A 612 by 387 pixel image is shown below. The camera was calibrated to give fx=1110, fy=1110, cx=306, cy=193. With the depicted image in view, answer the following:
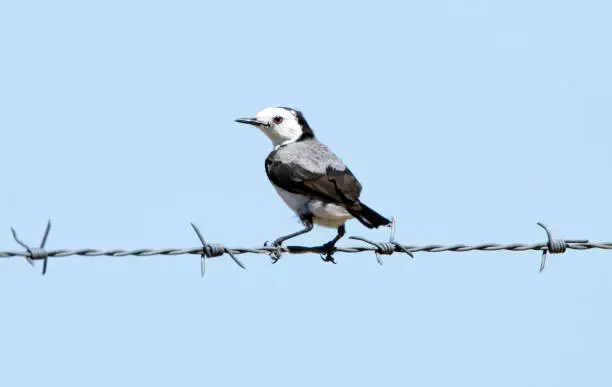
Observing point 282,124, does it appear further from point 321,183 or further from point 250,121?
point 321,183

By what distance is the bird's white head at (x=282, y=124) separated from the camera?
1112 centimetres

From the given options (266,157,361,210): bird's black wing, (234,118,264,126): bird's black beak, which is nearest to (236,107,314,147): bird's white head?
(234,118,264,126): bird's black beak

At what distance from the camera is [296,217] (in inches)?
386

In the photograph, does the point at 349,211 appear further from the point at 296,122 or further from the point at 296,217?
the point at 296,122

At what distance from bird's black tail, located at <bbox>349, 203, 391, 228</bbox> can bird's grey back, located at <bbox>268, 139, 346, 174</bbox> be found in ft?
1.90

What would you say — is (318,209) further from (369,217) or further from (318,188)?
(369,217)

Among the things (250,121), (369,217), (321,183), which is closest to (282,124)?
(250,121)

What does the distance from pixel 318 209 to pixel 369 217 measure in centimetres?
57

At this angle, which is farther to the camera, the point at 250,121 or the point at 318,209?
the point at 250,121

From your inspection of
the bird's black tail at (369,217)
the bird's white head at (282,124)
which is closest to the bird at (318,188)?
the bird's black tail at (369,217)

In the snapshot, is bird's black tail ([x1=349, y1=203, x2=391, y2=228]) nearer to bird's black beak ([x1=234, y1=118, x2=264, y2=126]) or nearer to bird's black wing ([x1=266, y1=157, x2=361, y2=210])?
bird's black wing ([x1=266, y1=157, x2=361, y2=210])

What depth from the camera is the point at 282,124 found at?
36.5 feet

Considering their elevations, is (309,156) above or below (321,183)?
above

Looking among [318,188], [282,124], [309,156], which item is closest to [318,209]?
[318,188]
